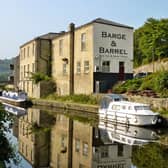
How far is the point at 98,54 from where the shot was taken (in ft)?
133

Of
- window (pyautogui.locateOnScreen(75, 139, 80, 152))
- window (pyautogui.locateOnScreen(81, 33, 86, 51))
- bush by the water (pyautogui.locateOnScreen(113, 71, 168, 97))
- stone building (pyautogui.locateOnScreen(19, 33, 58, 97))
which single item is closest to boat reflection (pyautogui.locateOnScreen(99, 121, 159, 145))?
window (pyautogui.locateOnScreen(75, 139, 80, 152))

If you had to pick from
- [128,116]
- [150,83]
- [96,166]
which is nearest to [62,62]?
[150,83]

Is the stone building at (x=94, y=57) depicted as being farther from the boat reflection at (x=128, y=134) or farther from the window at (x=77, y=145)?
the window at (x=77, y=145)

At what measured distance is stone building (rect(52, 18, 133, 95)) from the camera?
4025 centimetres

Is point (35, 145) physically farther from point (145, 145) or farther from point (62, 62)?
point (62, 62)

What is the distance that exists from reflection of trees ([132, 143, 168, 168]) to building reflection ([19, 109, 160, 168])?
36cm

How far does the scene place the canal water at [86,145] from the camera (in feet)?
54.1

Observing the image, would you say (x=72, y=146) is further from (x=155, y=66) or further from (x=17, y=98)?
(x=155, y=66)

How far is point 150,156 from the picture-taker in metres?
16.9

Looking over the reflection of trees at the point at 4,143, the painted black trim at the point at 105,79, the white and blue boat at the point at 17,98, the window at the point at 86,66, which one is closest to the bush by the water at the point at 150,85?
the painted black trim at the point at 105,79

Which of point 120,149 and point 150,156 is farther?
point 120,149

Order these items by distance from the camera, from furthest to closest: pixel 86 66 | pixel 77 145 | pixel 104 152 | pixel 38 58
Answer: pixel 38 58
pixel 86 66
pixel 77 145
pixel 104 152

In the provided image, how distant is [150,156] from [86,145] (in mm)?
4668

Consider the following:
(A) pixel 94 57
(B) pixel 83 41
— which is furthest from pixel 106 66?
(B) pixel 83 41
